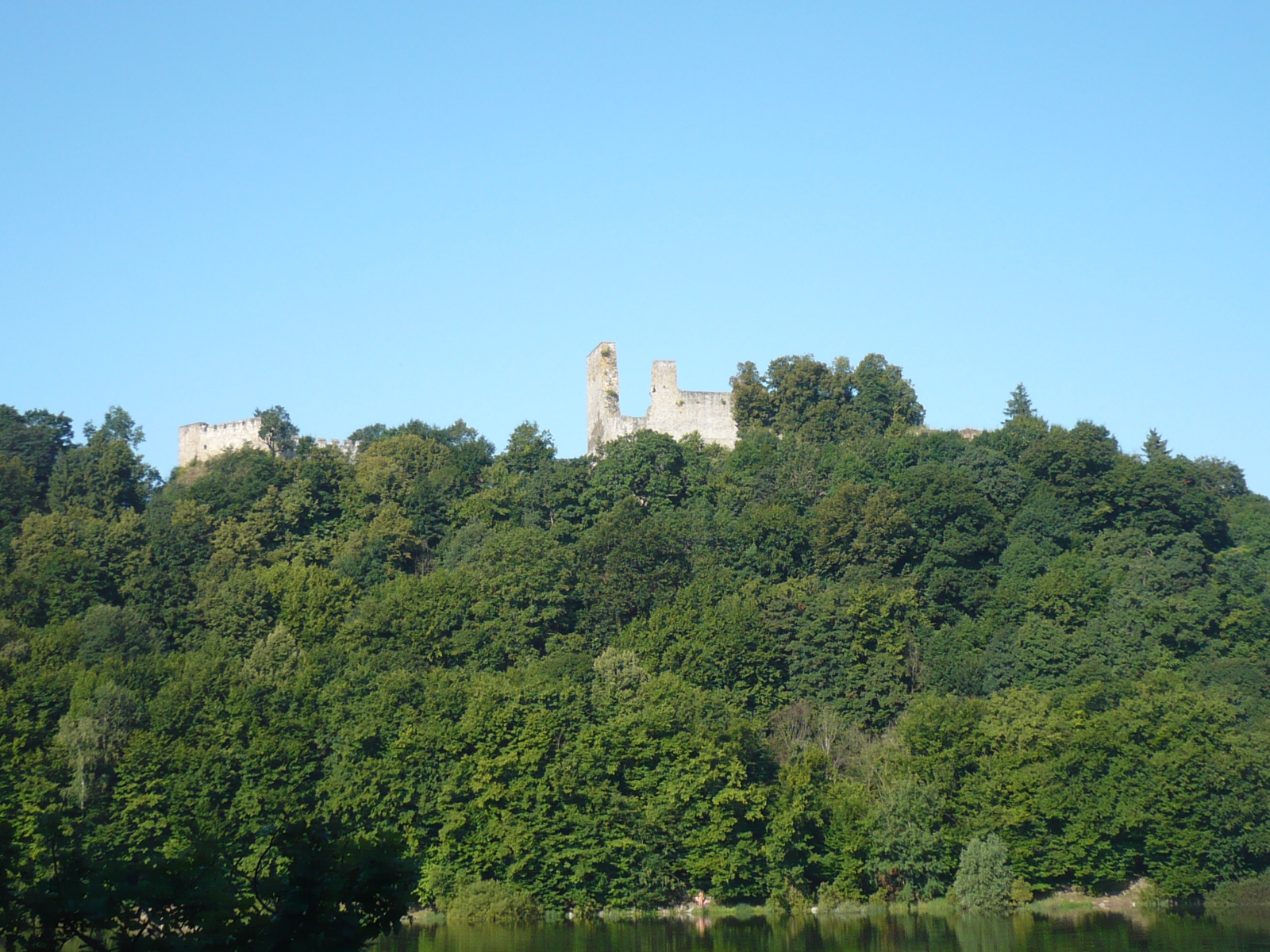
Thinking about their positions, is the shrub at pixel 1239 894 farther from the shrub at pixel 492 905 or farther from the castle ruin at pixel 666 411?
the castle ruin at pixel 666 411

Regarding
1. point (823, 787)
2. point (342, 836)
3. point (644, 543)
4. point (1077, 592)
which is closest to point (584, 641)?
point (644, 543)

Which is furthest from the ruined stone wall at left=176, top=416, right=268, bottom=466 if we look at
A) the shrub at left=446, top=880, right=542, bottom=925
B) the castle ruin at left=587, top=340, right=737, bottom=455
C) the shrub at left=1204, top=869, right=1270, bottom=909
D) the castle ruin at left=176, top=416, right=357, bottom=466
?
the shrub at left=1204, top=869, right=1270, bottom=909

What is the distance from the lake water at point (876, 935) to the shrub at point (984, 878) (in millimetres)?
586

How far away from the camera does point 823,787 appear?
117ft

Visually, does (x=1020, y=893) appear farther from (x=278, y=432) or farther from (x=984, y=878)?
(x=278, y=432)

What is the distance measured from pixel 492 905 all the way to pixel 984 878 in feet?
34.8

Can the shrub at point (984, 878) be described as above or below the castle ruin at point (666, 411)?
below

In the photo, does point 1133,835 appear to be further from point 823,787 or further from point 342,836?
point 342,836

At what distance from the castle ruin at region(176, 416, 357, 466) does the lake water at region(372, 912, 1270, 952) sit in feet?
95.6

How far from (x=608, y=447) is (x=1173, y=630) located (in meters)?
19.3

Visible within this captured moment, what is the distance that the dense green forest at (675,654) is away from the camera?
34.2 metres

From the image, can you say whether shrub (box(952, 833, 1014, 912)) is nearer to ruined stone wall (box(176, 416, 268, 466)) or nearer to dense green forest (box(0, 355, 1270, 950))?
dense green forest (box(0, 355, 1270, 950))

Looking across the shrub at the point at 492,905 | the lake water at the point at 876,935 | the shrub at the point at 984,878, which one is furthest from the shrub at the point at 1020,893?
the shrub at the point at 492,905

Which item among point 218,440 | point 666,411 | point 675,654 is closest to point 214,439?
point 218,440
